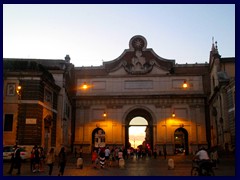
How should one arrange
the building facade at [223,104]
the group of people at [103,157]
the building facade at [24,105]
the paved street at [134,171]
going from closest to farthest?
the paved street at [134,171]
the group of people at [103,157]
the building facade at [24,105]
the building facade at [223,104]

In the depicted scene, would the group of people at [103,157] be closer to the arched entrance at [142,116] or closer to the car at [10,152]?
the car at [10,152]

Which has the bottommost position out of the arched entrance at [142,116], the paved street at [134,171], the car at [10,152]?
the paved street at [134,171]

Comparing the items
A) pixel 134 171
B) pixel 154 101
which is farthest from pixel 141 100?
pixel 134 171

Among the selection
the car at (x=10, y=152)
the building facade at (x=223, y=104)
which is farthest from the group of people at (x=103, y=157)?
the building facade at (x=223, y=104)

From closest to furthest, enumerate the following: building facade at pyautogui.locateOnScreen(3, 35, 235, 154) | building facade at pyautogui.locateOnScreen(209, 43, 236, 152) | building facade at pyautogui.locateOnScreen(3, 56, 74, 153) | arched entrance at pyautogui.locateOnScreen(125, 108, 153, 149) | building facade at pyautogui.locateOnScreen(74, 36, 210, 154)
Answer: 1. building facade at pyautogui.locateOnScreen(3, 56, 74, 153)
2. building facade at pyautogui.locateOnScreen(209, 43, 236, 152)
3. building facade at pyautogui.locateOnScreen(3, 35, 235, 154)
4. building facade at pyautogui.locateOnScreen(74, 36, 210, 154)
5. arched entrance at pyautogui.locateOnScreen(125, 108, 153, 149)

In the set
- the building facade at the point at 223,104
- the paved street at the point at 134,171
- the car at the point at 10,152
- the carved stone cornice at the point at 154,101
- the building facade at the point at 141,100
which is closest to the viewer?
the paved street at the point at 134,171

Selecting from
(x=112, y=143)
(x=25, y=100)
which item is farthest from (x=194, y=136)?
(x=25, y=100)

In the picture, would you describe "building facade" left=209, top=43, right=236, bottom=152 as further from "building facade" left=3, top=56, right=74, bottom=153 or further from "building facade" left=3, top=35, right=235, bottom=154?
"building facade" left=3, top=56, right=74, bottom=153

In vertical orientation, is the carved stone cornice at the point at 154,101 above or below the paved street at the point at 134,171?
above

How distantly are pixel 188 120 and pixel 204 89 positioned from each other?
5.25 m

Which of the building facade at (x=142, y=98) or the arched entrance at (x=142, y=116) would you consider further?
the arched entrance at (x=142, y=116)

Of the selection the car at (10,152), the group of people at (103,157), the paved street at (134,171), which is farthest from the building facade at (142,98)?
the car at (10,152)

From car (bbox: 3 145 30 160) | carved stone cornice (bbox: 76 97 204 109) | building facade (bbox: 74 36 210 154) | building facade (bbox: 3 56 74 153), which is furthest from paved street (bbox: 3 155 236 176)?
carved stone cornice (bbox: 76 97 204 109)

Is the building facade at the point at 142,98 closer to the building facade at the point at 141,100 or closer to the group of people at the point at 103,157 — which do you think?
the building facade at the point at 141,100
